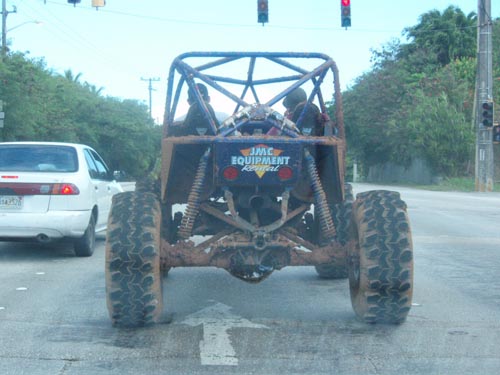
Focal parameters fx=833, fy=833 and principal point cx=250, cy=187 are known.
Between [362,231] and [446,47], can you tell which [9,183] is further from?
[446,47]

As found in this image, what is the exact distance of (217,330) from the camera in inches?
265

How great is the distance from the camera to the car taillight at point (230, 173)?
265 inches

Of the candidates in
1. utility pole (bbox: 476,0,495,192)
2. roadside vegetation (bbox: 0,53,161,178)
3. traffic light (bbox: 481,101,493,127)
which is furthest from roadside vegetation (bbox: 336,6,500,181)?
roadside vegetation (bbox: 0,53,161,178)

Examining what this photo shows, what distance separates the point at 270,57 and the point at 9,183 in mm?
4503

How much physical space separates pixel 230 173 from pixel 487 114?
95.8 feet

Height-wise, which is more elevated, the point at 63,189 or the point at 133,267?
the point at 63,189

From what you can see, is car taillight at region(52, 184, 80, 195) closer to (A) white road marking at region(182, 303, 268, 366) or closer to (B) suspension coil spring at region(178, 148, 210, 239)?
(A) white road marking at region(182, 303, 268, 366)

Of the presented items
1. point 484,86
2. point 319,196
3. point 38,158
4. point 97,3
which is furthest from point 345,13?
point 319,196

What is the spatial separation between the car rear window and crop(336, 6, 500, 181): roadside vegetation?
36.1 metres

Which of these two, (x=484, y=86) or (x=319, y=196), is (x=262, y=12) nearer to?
(x=319, y=196)

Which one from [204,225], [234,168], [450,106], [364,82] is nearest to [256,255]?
[234,168]

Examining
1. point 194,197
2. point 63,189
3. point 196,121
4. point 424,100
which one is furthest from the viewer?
point 424,100

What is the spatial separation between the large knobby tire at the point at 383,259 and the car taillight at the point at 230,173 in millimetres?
1055

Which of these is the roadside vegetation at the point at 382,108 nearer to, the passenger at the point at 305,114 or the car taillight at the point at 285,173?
the passenger at the point at 305,114
